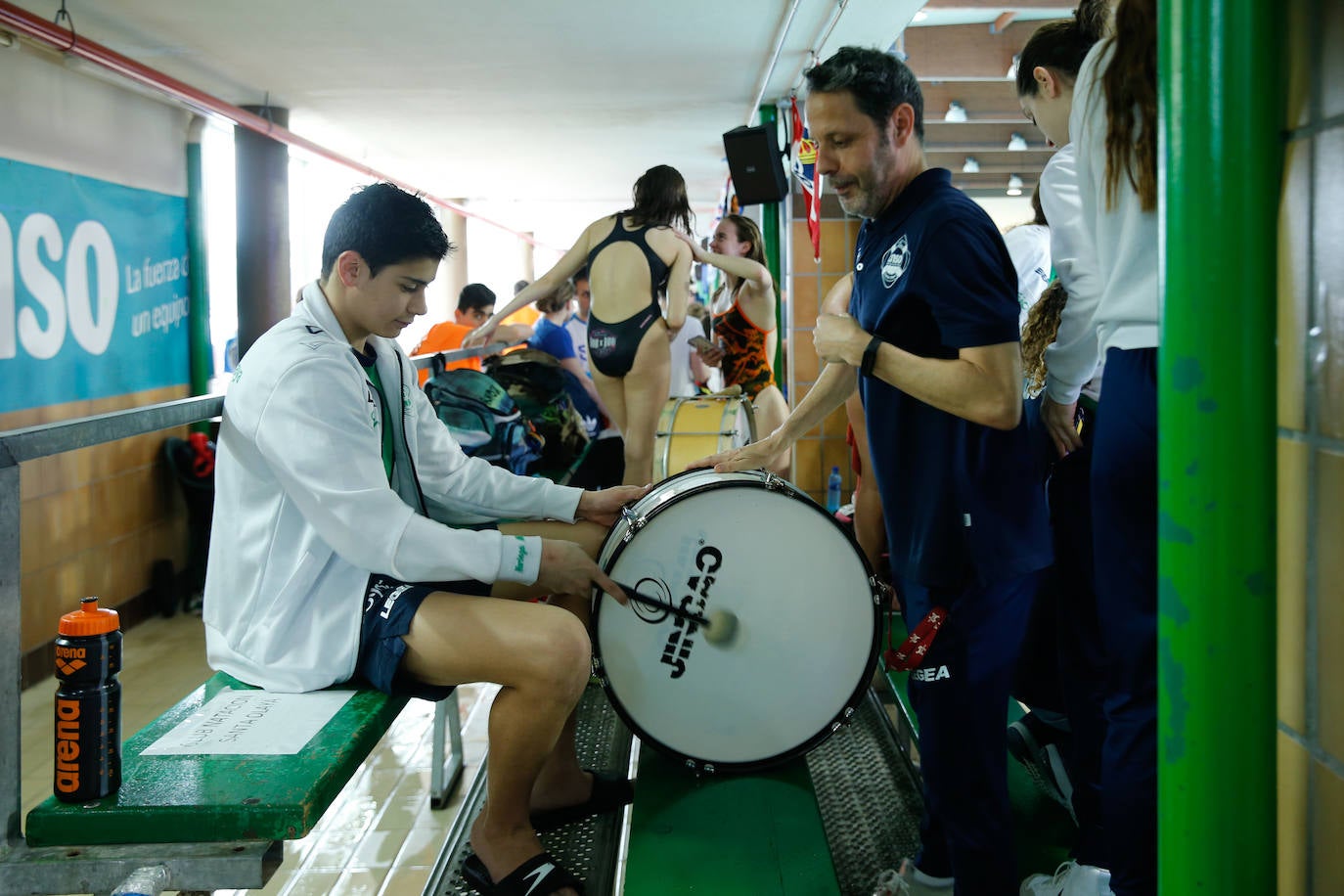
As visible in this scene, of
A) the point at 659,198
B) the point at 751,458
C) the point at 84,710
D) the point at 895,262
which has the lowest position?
the point at 84,710

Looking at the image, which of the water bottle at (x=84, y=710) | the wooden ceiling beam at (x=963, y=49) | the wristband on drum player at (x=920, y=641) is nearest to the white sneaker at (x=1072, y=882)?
the wristband on drum player at (x=920, y=641)

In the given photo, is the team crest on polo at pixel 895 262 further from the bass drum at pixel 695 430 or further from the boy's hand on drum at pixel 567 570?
the bass drum at pixel 695 430

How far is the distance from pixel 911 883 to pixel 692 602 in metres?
0.73

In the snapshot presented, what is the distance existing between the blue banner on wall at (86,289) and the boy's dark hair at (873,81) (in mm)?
4291

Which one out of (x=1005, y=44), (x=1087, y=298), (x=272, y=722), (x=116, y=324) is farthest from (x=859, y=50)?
(x=116, y=324)

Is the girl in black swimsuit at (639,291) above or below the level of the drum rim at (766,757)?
above

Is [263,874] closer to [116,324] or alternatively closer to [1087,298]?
[1087,298]

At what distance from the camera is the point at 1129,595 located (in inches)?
55.8

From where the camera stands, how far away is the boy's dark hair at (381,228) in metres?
2.15

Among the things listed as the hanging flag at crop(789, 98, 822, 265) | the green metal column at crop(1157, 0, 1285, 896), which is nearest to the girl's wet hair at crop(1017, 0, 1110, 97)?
the green metal column at crop(1157, 0, 1285, 896)

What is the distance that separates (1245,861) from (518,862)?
1593mm

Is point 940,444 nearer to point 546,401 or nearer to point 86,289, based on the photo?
point 546,401

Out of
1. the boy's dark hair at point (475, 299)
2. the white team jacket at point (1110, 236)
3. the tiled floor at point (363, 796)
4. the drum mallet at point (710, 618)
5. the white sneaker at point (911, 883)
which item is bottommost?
the tiled floor at point (363, 796)

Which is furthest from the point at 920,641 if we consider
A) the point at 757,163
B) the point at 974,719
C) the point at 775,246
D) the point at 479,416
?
the point at 775,246
